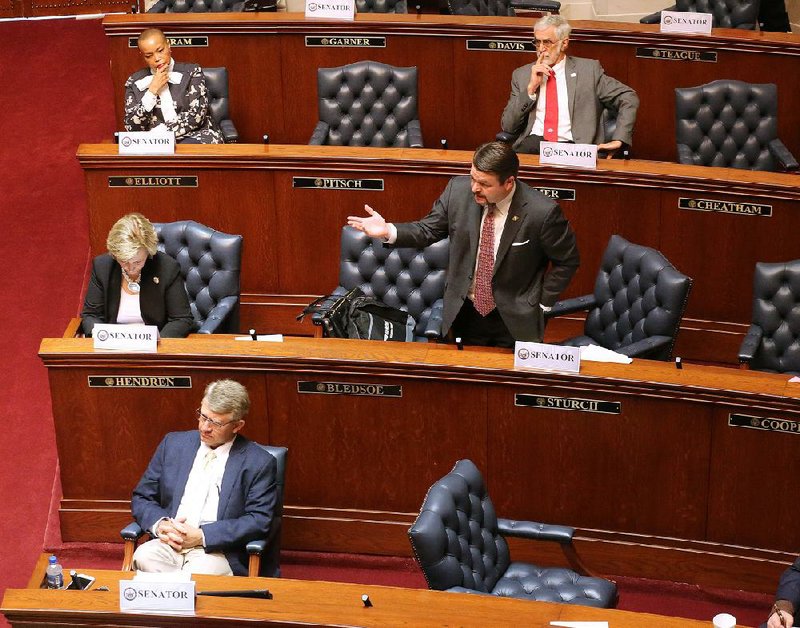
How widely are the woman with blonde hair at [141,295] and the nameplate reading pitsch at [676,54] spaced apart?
2857mm

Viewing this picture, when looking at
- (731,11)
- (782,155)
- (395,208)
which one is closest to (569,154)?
(395,208)

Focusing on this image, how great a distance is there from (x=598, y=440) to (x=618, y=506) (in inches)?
10.8

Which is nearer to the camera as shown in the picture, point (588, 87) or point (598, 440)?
point (598, 440)

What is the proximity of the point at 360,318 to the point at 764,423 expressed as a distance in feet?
5.42

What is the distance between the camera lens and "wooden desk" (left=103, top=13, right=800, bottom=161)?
6914 millimetres

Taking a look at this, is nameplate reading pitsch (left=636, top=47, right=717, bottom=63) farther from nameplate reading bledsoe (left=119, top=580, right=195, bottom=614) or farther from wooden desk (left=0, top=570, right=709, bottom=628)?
nameplate reading bledsoe (left=119, top=580, right=195, bottom=614)

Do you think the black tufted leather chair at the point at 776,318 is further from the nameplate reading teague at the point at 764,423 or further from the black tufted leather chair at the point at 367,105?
the black tufted leather chair at the point at 367,105

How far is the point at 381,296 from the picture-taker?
5863mm

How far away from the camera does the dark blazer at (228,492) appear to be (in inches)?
180

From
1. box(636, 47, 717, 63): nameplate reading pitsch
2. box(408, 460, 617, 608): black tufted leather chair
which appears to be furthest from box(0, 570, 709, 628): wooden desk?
box(636, 47, 717, 63): nameplate reading pitsch

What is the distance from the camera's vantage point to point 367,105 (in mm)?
6973

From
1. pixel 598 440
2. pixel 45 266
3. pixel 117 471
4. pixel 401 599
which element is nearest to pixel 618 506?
pixel 598 440

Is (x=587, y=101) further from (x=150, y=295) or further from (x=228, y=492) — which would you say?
(x=228, y=492)

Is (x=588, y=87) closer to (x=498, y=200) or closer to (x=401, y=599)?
(x=498, y=200)
